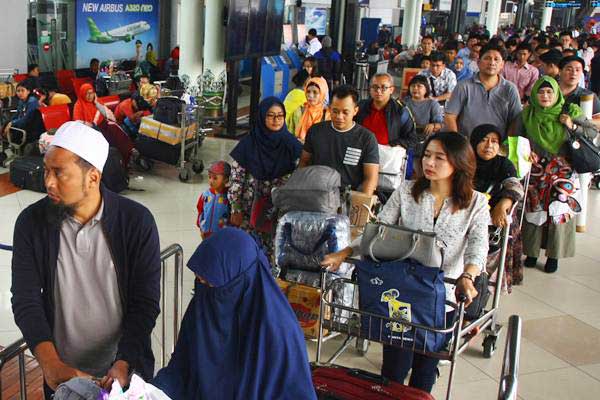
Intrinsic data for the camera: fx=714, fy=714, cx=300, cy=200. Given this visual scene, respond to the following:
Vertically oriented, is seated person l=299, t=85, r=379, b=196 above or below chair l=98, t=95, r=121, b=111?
above

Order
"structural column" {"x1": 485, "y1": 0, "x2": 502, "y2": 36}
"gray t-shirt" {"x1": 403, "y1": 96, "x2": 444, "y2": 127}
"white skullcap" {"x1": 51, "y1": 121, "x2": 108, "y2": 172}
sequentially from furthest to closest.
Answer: "structural column" {"x1": 485, "y1": 0, "x2": 502, "y2": 36} → "gray t-shirt" {"x1": 403, "y1": 96, "x2": 444, "y2": 127} → "white skullcap" {"x1": 51, "y1": 121, "x2": 108, "y2": 172}

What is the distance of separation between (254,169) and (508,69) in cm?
544

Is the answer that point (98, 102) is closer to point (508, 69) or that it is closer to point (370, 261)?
point (508, 69)

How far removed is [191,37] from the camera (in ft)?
37.4

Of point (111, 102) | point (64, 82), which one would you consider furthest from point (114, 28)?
point (111, 102)

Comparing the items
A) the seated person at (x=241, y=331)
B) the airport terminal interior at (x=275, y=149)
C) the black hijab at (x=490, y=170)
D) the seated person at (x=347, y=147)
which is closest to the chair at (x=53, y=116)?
the airport terminal interior at (x=275, y=149)

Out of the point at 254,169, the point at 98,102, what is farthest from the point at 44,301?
the point at 98,102

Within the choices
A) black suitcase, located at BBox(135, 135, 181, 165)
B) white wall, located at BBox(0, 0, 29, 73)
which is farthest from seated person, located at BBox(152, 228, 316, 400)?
white wall, located at BBox(0, 0, 29, 73)

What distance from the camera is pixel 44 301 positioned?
260 cm

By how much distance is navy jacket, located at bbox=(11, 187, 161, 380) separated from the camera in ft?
8.16

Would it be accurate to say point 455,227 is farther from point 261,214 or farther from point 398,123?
point 398,123

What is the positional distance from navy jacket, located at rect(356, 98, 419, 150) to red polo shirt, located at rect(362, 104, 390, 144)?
0.10ft

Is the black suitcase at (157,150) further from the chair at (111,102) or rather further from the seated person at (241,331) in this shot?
the seated person at (241,331)

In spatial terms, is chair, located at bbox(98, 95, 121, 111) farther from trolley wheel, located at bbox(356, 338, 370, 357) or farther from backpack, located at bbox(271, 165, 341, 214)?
trolley wheel, located at bbox(356, 338, 370, 357)
